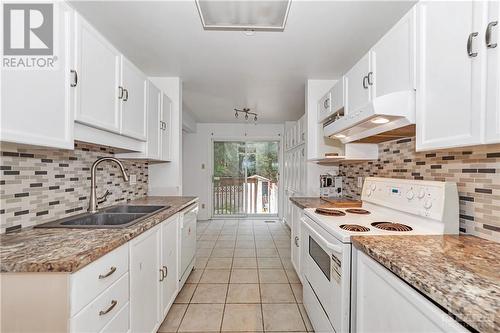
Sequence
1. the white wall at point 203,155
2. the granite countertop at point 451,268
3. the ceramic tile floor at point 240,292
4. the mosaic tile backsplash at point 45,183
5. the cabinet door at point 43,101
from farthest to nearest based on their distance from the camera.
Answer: the white wall at point 203,155 < the ceramic tile floor at point 240,292 < the mosaic tile backsplash at point 45,183 < the cabinet door at point 43,101 < the granite countertop at point 451,268

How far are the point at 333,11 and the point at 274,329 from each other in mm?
2393

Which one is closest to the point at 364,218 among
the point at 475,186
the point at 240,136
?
the point at 475,186

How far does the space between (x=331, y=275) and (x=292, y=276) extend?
146 cm

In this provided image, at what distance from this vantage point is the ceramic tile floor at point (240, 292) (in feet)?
5.88

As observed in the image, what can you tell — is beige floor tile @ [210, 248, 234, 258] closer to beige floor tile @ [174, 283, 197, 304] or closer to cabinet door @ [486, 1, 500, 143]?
beige floor tile @ [174, 283, 197, 304]

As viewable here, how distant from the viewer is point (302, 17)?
5.42 feet

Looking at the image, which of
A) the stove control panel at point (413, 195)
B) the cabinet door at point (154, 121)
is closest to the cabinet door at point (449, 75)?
the stove control panel at point (413, 195)

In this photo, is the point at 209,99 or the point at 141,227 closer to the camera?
the point at 141,227

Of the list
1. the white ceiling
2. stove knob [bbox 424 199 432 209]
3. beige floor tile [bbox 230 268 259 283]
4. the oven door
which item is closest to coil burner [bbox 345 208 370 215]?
the oven door

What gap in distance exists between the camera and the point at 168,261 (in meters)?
1.80

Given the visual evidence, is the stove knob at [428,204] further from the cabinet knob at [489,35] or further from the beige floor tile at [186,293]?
the beige floor tile at [186,293]

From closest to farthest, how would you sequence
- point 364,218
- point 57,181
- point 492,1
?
1. point 492,1
2. point 57,181
3. point 364,218

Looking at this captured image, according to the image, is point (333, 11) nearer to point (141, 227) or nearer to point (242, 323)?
point (141, 227)

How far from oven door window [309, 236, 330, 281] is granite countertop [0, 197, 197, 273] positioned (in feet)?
3.65
